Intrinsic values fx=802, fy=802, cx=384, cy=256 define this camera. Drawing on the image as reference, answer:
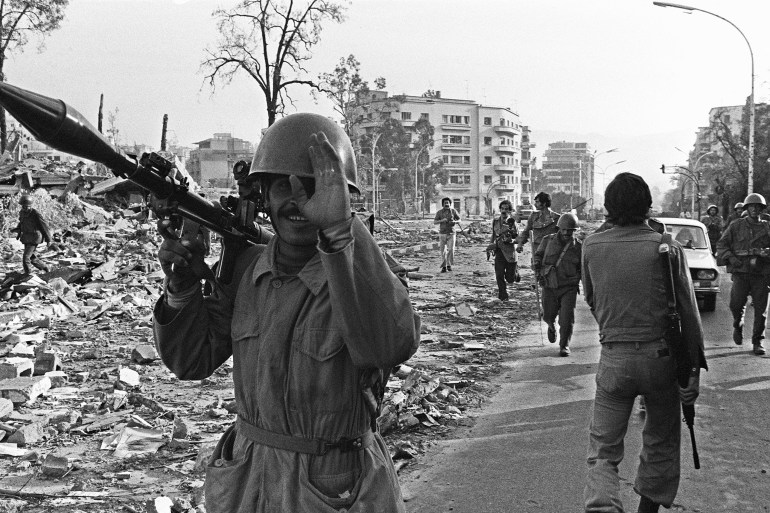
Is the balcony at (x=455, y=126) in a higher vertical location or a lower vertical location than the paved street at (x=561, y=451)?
higher

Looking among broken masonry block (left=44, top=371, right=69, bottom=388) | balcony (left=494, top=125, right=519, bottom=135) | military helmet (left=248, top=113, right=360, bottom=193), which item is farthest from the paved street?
balcony (left=494, top=125, right=519, bottom=135)

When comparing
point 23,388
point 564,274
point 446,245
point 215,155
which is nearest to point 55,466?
point 23,388

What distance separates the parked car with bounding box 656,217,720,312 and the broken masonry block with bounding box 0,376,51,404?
10471 millimetres

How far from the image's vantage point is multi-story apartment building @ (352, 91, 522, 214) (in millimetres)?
121750

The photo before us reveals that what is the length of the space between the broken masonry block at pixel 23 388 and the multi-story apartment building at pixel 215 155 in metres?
99.8

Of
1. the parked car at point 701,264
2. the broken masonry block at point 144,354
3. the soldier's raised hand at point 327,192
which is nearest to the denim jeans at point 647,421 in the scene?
the soldier's raised hand at point 327,192

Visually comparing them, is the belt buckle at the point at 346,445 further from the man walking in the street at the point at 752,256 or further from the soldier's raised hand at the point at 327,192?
the man walking in the street at the point at 752,256

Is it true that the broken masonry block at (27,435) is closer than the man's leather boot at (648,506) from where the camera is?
No

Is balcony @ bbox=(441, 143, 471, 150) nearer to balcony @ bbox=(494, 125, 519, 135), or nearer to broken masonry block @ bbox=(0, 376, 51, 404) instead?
balcony @ bbox=(494, 125, 519, 135)

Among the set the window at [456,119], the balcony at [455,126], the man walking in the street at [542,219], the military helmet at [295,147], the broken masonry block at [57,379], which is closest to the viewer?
the military helmet at [295,147]

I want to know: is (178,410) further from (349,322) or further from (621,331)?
(349,322)

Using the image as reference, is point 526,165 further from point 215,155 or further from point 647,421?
point 647,421

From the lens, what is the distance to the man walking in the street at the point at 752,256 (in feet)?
32.8

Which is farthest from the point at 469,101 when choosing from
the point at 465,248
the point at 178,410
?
the point at 178,410
